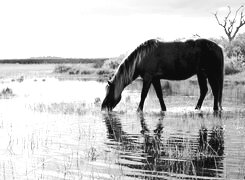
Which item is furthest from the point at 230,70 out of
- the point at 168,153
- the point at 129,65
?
the point at 168,153

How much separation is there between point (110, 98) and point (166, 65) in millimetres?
1954

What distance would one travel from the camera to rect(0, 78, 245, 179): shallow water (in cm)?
612

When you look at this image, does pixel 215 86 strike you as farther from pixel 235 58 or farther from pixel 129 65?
pixel 235 58

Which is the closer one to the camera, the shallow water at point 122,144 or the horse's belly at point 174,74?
the shallow water at point 122,144

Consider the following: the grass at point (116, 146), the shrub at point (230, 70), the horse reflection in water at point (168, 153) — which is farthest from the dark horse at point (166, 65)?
the shrub at point (230, 70)

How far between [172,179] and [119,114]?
23.3 feet

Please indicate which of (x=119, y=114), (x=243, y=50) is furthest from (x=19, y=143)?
(x=243, y=50)

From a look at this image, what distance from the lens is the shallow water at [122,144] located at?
6117 mm

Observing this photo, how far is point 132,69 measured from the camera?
12836mm

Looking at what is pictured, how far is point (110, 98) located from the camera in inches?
514

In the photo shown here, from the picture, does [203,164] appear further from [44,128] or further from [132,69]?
[132,69]

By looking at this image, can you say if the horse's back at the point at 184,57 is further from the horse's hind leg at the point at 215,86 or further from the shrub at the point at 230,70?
the shrub at the point at 230,70

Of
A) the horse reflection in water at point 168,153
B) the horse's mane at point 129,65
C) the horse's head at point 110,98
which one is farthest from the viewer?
the horse's head at point 110,98

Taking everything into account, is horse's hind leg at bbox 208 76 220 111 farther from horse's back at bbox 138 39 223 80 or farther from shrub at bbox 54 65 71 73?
shrub at bbox 54 65 71 73
